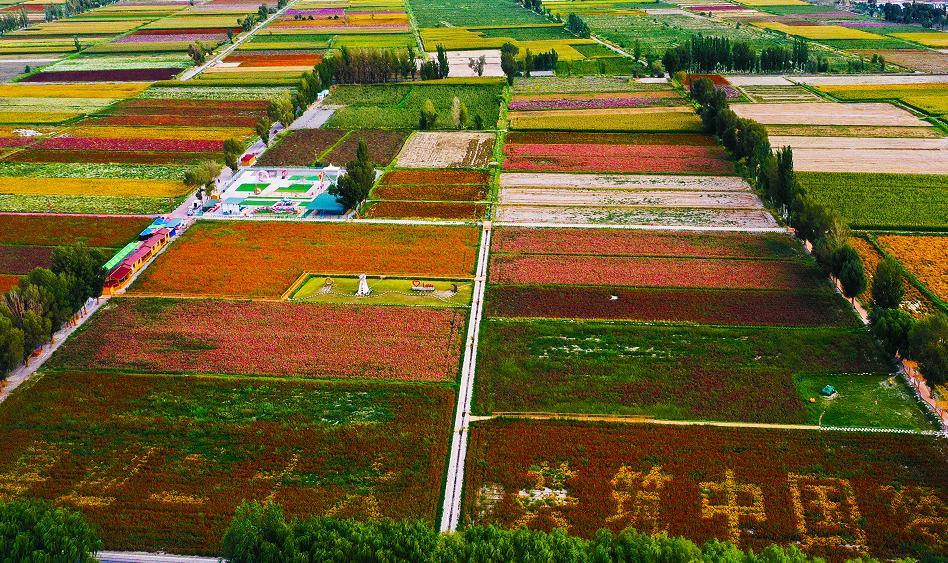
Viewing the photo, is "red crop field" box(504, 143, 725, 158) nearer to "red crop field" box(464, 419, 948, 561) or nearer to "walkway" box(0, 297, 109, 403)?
"walkway" box(0, 297, 109, 403)

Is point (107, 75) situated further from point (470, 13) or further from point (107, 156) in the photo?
point (470, 13)

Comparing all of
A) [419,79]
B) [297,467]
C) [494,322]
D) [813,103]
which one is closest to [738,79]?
[813,103]

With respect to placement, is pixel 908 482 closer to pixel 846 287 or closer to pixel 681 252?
pixel 846 287

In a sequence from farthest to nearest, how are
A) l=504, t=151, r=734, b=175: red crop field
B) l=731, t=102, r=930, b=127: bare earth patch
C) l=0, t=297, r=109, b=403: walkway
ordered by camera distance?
l=731, t=102, r=930, b=127: bare earth patch → l=504, t=151, r=734, b=175: red crop field → l=0, t=297, r=109, b=403: walkway

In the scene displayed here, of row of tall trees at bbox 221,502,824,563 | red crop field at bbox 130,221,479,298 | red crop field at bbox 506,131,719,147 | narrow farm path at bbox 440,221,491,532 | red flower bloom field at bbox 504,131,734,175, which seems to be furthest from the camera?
red crop field at bbox 506,131,719,147

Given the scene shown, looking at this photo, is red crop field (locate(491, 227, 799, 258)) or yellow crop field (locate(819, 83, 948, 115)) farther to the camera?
yellow crop field (locate(819, 83, 948, 115))

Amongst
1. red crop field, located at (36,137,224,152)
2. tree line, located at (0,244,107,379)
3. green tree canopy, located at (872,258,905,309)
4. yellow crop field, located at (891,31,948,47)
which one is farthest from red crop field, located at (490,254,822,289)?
yellow crop field, located at (891,31,948,47)

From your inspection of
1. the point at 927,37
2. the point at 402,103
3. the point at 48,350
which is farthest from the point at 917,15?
the point at 48,350

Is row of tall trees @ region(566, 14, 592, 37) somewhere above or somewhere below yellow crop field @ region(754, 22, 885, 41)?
above

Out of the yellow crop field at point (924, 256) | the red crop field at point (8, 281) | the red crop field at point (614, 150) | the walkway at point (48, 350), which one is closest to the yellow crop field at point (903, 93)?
the red crop field at point (614, 150)
